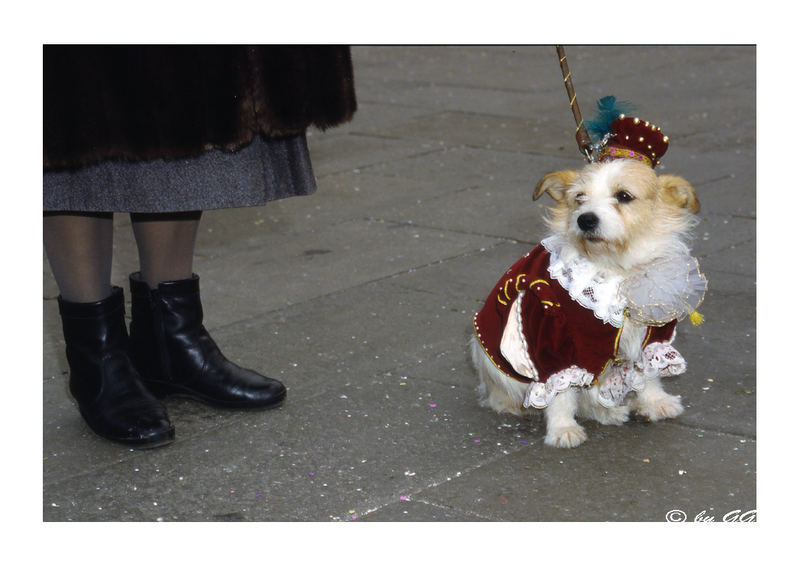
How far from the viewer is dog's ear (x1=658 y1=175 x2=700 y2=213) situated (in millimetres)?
3648

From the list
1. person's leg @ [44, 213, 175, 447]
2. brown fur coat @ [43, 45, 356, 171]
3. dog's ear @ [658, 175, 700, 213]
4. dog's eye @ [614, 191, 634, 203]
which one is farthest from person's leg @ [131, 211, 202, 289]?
dog's ear @ [658, 175, 700, 213]

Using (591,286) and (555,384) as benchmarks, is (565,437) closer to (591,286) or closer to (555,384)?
(555,384)

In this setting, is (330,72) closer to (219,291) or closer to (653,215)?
(653,215)

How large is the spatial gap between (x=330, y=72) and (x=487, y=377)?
120 cm

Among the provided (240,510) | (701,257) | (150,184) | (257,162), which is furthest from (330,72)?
(701,257)

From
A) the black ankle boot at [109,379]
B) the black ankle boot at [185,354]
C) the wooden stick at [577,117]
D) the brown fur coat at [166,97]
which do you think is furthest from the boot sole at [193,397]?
the wooden stick at [577,117]

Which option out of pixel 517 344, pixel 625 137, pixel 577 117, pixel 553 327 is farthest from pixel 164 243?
pixel 625 137

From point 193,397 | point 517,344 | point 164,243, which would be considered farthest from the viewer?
point 193,397

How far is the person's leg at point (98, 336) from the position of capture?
3650 mm

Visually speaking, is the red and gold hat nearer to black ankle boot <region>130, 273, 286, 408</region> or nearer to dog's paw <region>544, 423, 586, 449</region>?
dog's paw <region>544, 423, 586, 449</region>

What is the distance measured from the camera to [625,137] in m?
3.59

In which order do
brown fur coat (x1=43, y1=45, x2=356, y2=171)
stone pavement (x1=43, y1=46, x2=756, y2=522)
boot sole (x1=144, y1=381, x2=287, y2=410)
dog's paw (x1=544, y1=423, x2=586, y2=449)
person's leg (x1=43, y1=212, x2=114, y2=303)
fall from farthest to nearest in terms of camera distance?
boot sole (x1=144, y1=381, x2=287, y2=410) < dog's paw (x1=544, y1=423, x2=586, y2=449) < person's leg (x1=43, y1=212, x2=114, y2=303) < stone pavement (x1=43, y1=46, x2=756, y2=522) < brown fur coat (x1=43, y1=45, x2=356, y2=171)

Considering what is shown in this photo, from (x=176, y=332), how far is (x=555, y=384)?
4.38 feet

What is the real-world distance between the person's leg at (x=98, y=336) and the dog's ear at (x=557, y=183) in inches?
57.6
